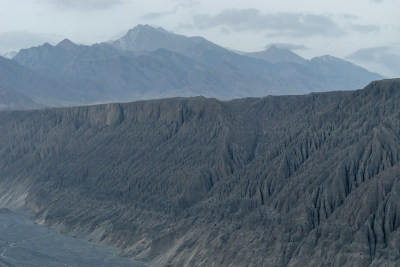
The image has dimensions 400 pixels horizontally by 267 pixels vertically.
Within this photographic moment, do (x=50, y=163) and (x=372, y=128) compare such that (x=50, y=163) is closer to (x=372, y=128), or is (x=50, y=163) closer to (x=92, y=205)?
(x=92, y=205)

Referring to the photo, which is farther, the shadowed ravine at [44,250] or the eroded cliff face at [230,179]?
the shadowed ravine at [44,250]

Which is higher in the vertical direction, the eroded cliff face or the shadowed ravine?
the eroded cliff face

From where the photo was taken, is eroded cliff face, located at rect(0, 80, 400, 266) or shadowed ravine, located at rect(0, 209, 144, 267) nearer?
eroded cliff face, located at rect(0, 80, 400, 266)

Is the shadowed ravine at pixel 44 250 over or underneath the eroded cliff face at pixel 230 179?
underneath

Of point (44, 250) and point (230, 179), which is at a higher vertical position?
point (230, 179)

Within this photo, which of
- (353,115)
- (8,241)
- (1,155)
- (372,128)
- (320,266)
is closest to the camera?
(320,266)

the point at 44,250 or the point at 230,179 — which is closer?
the point at 44,250

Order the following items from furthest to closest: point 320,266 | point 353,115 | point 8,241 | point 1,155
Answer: point 1,155, point 8,241, point 353,115, point 320,266

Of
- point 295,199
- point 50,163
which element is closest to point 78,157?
point 50,163
